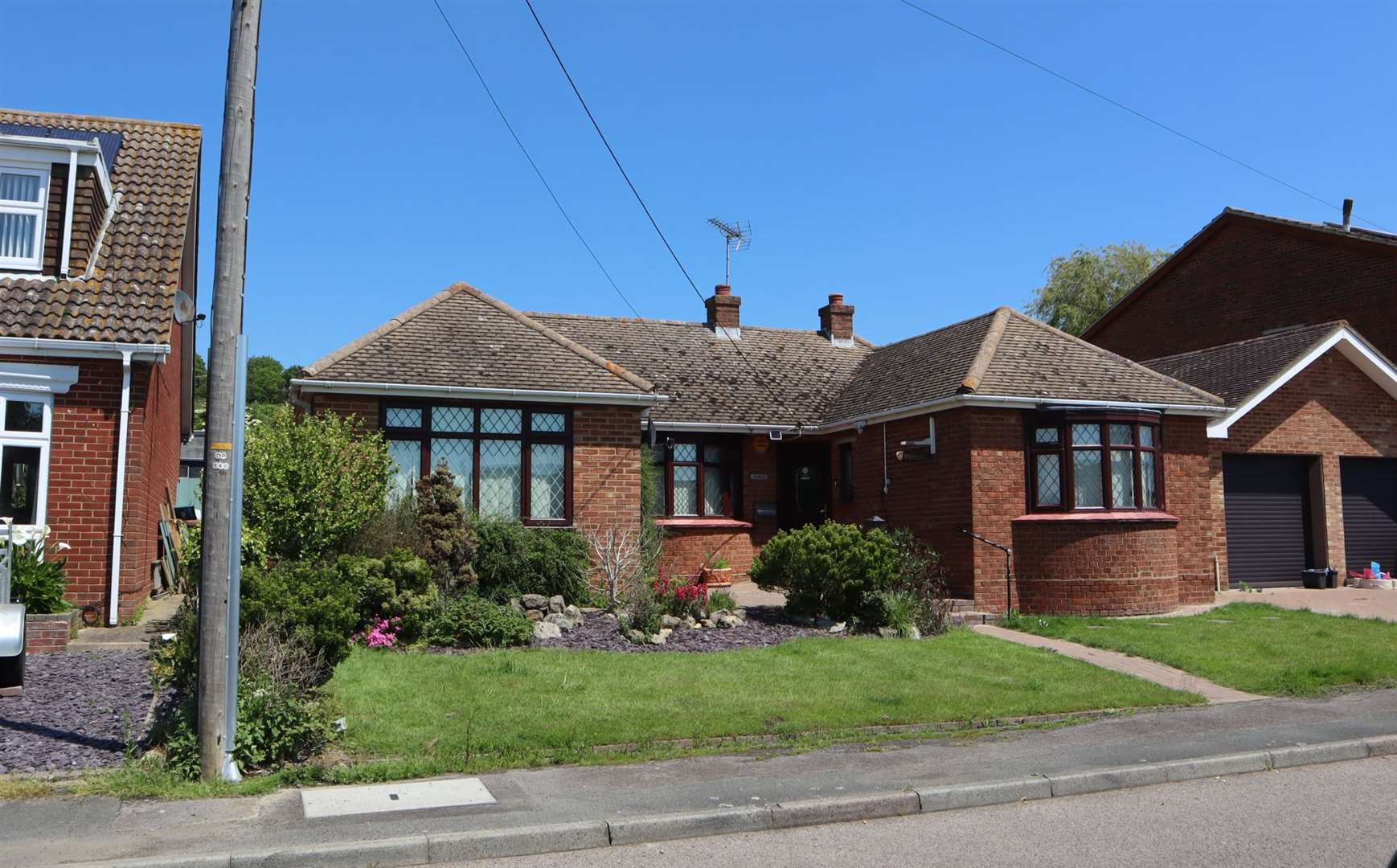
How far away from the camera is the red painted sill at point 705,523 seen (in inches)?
790

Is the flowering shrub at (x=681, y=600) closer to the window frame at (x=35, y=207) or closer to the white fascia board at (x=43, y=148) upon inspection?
the window frame at (x=35, y=207)

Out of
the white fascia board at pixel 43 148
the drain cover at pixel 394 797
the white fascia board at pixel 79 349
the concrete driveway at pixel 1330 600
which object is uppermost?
the white fascia board at pixel 43 148

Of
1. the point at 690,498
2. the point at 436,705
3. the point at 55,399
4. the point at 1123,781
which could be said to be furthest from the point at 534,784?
the point at 690,498

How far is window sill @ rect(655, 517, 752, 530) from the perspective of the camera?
20062 mm

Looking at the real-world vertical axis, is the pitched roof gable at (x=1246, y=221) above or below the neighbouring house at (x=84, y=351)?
above

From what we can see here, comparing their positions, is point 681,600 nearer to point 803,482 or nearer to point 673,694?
point 673,694

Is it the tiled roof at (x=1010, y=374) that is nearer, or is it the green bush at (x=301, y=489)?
the green bush at (x=301, y=489)

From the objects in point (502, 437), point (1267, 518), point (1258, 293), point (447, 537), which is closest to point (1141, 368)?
point (1267, 518)

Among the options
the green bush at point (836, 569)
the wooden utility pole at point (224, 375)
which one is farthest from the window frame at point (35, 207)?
the green bush at point (836, 569)

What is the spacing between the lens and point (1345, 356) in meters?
21.3

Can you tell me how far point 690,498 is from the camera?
21125mm

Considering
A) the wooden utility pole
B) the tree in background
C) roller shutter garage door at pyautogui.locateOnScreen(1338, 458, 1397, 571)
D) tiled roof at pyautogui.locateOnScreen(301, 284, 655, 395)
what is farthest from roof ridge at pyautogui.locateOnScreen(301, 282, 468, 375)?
the tree in background

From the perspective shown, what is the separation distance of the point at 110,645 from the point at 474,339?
8.38 m

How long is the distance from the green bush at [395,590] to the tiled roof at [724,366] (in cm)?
890
